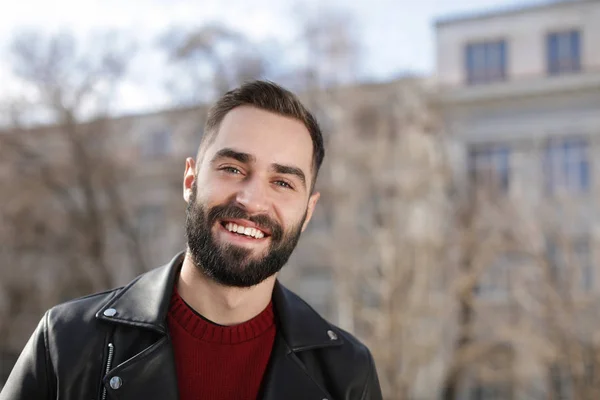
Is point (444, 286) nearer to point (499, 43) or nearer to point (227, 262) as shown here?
point (499, 43)

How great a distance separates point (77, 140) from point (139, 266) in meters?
4.04

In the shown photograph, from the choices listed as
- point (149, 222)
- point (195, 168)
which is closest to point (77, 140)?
point (149, 222)

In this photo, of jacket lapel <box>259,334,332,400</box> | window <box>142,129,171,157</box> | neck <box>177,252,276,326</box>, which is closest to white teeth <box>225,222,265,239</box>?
neck <box>177,252,276,326</box>

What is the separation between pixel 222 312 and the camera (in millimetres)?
2422

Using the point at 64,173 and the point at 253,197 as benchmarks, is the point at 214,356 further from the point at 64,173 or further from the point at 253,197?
the point at 64,173

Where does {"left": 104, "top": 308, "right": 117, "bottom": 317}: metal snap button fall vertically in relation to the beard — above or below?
below

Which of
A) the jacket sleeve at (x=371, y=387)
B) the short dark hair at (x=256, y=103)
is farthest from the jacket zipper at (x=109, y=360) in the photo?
the jacket sleeve at (x=371, y=387)

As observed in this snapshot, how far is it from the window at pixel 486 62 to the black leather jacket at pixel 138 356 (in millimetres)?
20543

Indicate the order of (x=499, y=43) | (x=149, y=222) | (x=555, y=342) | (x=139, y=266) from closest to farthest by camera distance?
(x=555, y=342) → (x=139, y=266) → (x=499, y=43) → (x=149, y=222)

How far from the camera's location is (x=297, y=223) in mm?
2492

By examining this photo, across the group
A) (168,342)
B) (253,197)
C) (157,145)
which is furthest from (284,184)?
(157,145)

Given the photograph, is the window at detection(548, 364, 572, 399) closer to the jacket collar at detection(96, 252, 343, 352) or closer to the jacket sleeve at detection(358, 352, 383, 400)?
the jacket sleeve at detection(358, 352, 383, 400)

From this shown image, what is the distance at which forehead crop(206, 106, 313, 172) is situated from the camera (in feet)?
7.89

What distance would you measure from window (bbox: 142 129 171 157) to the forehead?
2279 cm
